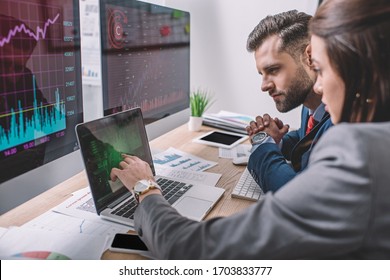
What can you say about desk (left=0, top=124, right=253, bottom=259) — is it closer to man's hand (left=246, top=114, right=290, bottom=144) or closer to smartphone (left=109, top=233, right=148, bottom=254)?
smartphone (left=109, top=233, right=148, bottom=254)

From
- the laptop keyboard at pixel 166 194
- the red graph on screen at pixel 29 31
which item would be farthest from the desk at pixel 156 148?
the red graph on screen at pixel 29 31

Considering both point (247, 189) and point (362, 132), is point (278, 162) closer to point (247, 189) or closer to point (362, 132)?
point (247, 189)

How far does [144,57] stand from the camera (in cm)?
139

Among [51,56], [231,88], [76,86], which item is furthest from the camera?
[231,88]

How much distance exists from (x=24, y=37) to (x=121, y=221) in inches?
18.6

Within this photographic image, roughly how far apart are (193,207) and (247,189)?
0.24 m

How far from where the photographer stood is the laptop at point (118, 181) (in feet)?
3.11

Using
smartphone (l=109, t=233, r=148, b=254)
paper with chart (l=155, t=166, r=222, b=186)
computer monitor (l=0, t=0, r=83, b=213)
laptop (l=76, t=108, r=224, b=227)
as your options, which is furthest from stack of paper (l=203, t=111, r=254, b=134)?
smartphone (l=109, t=233, r=148, b=254)

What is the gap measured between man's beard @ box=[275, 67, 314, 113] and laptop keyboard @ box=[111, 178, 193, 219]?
0.57m

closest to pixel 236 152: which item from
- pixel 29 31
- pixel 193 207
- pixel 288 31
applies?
pixel 288 31

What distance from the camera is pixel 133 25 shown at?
4.22ft

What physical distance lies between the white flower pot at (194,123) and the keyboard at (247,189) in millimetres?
737

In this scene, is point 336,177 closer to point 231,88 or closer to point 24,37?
point 24,37
